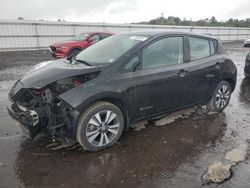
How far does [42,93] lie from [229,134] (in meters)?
3.19

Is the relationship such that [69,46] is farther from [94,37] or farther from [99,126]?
[99,126]

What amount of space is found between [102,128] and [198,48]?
8.30 ft

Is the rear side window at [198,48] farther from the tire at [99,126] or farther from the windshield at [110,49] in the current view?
the tire at [99,126]

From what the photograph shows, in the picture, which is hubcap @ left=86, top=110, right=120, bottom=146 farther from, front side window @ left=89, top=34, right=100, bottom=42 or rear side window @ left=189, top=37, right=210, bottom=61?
front side window @ left=89, top=34, right=100, bottom=42

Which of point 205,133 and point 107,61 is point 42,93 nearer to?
point 107,61

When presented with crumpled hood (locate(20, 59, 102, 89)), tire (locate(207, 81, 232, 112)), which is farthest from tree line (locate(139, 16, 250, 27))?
crumpled hood (locate(20, 59, 102, 89))

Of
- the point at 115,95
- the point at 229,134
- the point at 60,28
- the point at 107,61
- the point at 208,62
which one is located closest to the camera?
the point at 115,95

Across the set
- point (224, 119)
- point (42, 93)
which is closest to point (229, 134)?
point (224, 119)

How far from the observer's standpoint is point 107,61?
3.86 m

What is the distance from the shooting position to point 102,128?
362cm

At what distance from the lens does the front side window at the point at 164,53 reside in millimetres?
3996

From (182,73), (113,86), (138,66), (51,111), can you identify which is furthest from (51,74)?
(182,73)

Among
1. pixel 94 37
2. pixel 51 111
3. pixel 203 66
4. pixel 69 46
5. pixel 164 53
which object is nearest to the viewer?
pixel 51 111

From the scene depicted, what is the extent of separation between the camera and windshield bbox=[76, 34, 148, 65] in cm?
394
